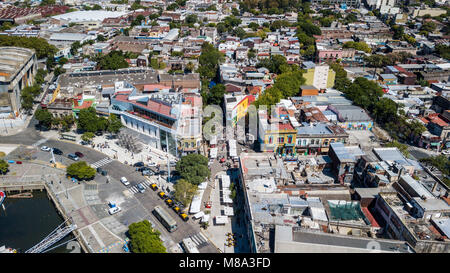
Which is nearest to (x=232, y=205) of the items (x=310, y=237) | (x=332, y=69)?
(x=310, y=237)

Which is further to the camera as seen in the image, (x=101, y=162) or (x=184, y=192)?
(x=101, y=162)

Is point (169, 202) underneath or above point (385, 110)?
underneath

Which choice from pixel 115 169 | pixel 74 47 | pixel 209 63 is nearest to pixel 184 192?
pixel 115 169

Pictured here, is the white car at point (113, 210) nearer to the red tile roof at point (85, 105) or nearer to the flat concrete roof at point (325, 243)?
the flat concrete roof at point (325, 243)

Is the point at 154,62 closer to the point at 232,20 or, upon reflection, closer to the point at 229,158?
the point at 229,158

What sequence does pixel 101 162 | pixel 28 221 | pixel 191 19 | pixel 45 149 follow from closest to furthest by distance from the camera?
1. pixel 28 221
2. pixel 101 162
3. pixel 45 149
4. pixel 191 19

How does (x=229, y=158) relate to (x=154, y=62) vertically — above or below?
below

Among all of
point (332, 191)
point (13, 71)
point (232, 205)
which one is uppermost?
point (13, 71)

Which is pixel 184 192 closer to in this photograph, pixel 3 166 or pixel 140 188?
pixel 140 188
